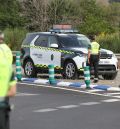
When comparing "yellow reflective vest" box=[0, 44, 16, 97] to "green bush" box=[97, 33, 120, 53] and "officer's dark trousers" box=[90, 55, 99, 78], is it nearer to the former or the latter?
"officer's dark trousers" box=[90, 55, 99, 78]

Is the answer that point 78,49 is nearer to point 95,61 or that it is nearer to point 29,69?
point 95,61

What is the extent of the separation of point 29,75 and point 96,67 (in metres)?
3.77

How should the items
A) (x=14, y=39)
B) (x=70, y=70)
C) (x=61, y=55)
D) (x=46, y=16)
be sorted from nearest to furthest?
(x=70, y=70) → (x=61, y=55) → (x=14, y=39) → (x=46, y=16)

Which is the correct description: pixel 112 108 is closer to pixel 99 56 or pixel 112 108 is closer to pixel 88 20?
pixel 99 56

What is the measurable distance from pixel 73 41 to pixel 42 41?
4.05 feet

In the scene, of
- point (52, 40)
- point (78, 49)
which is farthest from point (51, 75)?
point (52, 40)

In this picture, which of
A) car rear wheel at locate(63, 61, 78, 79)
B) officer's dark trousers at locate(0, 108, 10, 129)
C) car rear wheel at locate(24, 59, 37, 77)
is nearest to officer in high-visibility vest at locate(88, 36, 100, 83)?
car rear wheel at locate(63, 61, 78, 79)

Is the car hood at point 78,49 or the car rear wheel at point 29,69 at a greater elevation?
the car hood at point 78,49

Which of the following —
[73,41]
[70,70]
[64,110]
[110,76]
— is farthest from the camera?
[73,41]

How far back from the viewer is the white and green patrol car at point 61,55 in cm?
2136

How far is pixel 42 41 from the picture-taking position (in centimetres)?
2278

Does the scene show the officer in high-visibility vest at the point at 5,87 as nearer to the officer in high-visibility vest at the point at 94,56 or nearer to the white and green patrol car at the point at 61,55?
the officer in high-visibility vest at the point at 94,56

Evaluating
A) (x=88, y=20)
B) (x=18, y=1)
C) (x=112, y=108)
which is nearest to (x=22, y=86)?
(x=112, y=108)

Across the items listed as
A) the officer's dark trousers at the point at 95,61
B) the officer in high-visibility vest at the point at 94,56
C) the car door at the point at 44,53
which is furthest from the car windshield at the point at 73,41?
the officer's dark trousers at the point at 95,61
